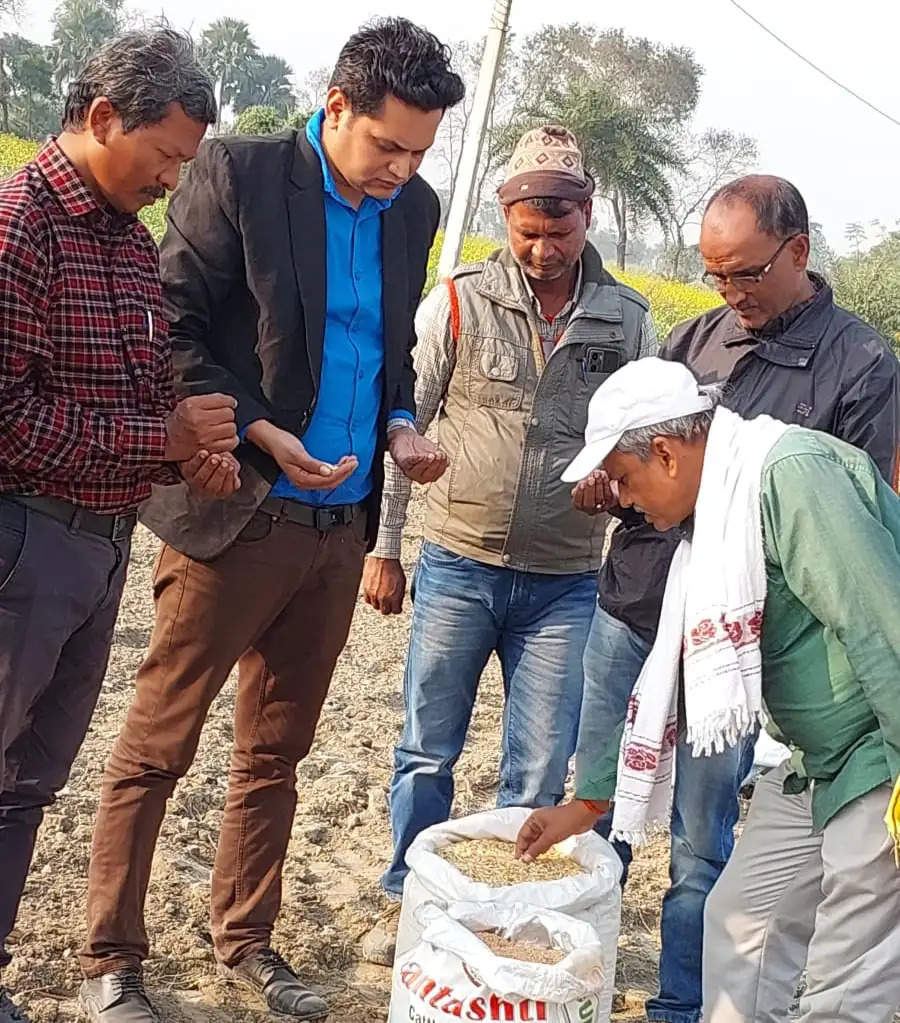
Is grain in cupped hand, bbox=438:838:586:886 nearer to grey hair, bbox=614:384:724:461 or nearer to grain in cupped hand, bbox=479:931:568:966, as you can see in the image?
grain in cupped hand, bbox=479:931:568:966

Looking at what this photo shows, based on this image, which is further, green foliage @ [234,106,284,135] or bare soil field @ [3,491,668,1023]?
green foliage @ [234,106,284,135]

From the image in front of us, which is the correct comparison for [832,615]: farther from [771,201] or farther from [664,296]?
[664,296]

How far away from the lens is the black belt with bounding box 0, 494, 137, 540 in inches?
96.7

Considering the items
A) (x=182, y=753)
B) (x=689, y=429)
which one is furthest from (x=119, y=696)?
(x=689, y=429)

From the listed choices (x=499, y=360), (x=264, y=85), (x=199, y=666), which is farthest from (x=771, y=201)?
(x=264, y=85)

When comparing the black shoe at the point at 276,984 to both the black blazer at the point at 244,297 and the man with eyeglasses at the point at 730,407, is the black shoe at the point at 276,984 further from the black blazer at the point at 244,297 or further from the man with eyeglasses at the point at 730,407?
the black blazer at the point at 244,297

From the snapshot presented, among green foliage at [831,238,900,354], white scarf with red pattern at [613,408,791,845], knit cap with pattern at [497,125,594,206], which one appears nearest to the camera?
white scarf with red pattern at [613,408,791,845]

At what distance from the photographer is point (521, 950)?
2.52m

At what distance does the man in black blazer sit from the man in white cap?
711mm

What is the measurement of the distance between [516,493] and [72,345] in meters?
1.33

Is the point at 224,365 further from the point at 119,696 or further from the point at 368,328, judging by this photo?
the point at 119,696

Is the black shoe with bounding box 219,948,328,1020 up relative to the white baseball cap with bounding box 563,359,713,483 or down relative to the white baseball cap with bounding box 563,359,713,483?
down

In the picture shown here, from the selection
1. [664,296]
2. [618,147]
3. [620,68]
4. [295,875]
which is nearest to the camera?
[295,875]

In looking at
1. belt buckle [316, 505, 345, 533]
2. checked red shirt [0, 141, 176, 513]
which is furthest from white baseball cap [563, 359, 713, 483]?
checked red shirt [0, 141, 176, 513]
